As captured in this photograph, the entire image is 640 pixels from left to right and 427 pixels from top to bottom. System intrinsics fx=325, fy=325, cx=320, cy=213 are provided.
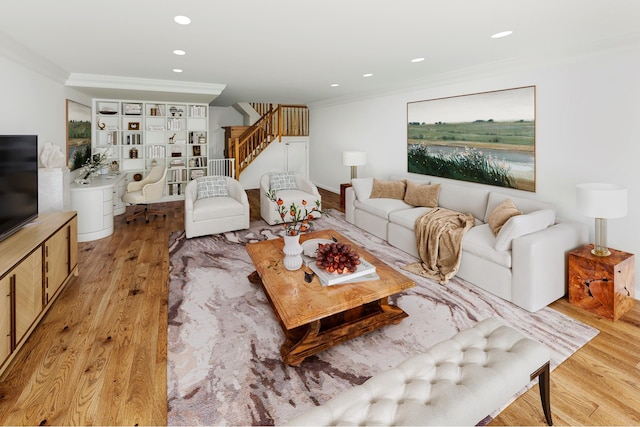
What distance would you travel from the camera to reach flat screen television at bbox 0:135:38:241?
2434mm

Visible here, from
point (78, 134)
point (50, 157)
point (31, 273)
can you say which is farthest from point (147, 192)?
point (31, 273)

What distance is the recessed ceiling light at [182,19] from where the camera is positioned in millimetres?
2532

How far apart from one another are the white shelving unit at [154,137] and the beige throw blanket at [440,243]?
217 inches

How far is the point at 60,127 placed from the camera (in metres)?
4.58

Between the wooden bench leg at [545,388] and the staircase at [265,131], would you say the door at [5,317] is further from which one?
the staircase at [265,131]

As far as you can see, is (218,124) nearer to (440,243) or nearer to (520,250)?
(440,243)

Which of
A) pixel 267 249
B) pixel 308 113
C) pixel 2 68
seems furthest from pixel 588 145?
pixel 308 113

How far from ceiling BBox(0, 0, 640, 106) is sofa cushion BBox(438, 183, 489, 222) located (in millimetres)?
1531

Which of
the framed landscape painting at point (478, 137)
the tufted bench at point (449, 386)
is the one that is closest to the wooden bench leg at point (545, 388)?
the tufted bench at point (449, 386)

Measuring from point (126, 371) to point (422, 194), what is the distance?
156 inches

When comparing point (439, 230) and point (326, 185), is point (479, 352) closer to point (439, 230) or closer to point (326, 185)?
point (439, 230)

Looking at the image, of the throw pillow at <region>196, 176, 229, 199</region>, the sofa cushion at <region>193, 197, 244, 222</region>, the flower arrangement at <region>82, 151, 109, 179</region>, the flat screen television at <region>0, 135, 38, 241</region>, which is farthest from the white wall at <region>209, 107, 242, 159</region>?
the flat screen television at <region>0, 135, 38, 241</region>

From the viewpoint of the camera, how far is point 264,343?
239 cm

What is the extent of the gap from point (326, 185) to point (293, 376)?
6.97 metres
